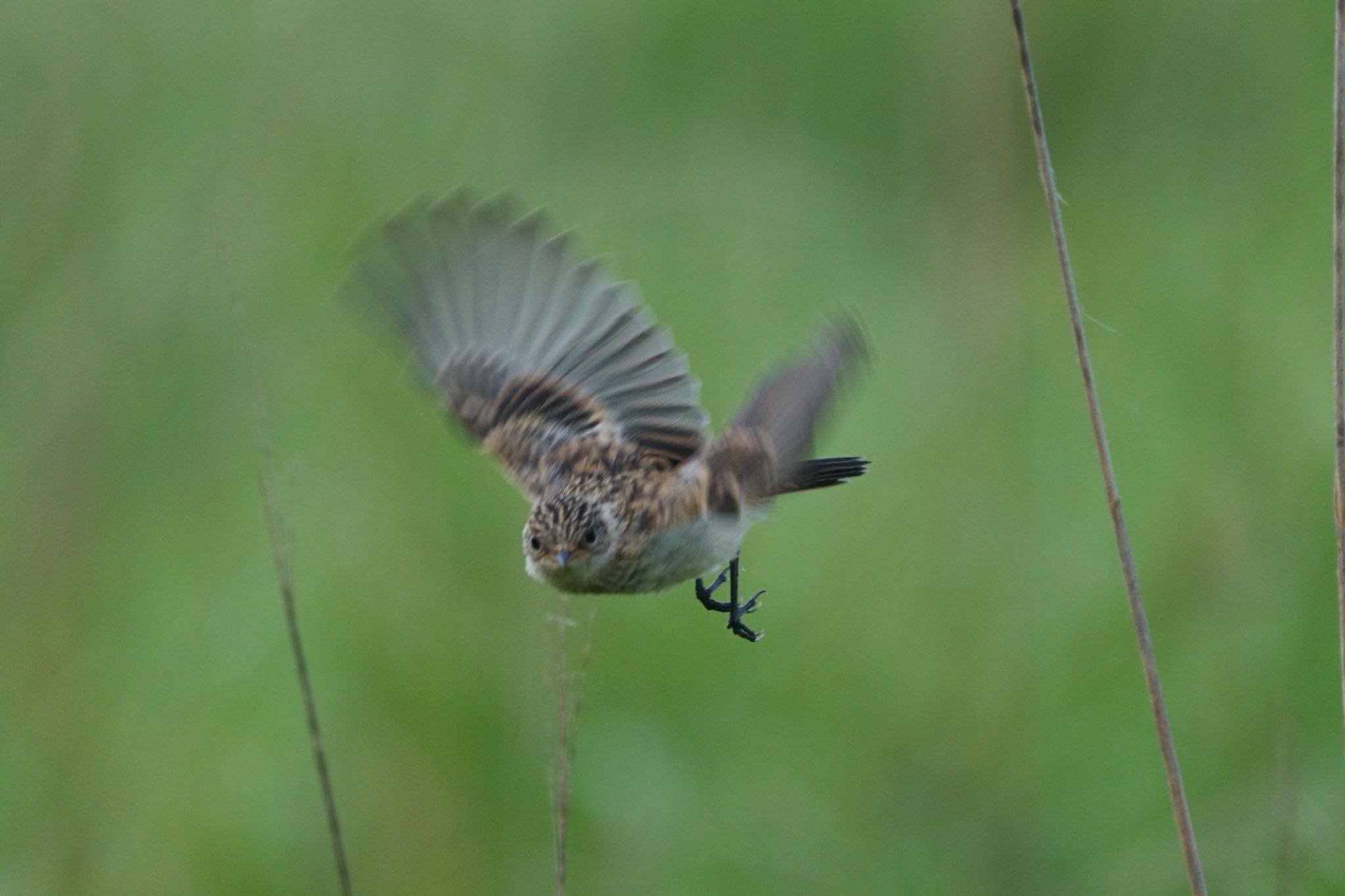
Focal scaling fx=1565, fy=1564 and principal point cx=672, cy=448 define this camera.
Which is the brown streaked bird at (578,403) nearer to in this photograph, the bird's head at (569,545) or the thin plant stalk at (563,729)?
the bird's head at (569,545)

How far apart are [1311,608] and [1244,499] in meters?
0.44

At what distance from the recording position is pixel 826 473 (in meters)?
2.31

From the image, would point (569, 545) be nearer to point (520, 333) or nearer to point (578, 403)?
point (578, 403)

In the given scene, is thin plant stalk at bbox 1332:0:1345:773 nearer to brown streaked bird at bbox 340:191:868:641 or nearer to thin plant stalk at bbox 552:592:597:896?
brown streaked bird at bbox 340:191:868:641

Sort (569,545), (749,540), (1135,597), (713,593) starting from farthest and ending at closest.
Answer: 1. (749,540)
2. (713,593)
3. (569,545)
4. (1135,597)

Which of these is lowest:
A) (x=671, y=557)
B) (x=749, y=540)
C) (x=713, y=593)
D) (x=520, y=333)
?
(x=749, y=540)

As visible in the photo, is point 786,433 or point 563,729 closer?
point 563,729

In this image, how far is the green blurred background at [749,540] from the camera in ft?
12.6

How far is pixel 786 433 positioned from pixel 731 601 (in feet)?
1.38

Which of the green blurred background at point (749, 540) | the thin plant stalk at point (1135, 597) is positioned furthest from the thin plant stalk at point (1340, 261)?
the green blurred background at point (749, 540)

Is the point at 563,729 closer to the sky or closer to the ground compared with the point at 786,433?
closer to the ground

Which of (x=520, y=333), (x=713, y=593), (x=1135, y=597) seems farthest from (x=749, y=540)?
(x=1135, y=597)

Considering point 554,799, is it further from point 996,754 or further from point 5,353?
point 5,353

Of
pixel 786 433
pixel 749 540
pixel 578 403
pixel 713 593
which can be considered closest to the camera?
pixel 786 433
